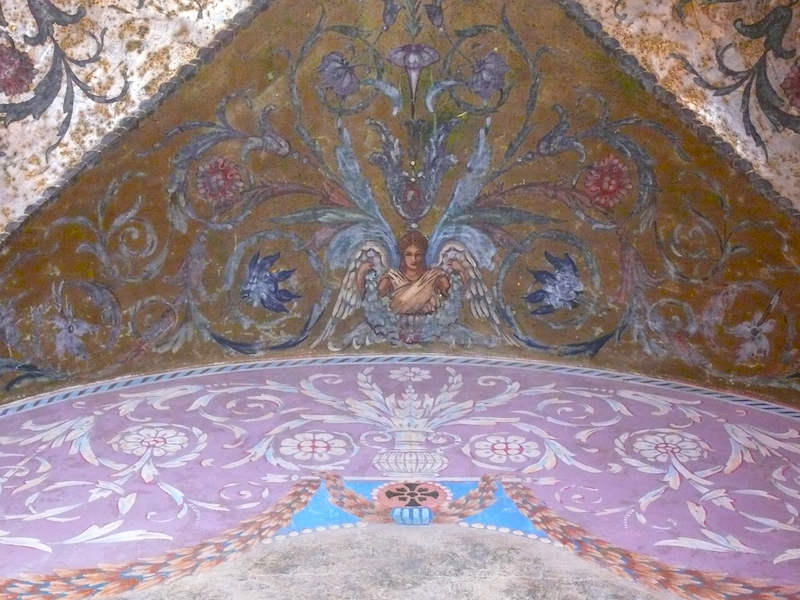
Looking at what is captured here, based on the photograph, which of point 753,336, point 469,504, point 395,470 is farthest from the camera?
point 753,336

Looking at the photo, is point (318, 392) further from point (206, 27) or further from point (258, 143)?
point (206, 27)

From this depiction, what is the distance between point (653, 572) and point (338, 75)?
2.18 m

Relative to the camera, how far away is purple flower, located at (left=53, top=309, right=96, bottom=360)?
3.71 metres

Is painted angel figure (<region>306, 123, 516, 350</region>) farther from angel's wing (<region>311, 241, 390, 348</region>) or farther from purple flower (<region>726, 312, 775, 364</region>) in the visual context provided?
purple flower (<region>726, 312, 775, 364</region>)

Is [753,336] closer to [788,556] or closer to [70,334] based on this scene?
[788,556]

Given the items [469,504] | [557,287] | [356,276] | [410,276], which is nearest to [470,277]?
[410,276]

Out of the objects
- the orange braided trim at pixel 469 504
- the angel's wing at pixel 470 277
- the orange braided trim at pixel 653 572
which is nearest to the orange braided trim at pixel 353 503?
the orange braided trim at pixel 469 504

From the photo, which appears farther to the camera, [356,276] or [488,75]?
[356,276]

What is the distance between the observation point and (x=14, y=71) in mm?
3416

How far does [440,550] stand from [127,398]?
1.46m

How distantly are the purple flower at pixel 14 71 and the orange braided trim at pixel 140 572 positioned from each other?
168cm

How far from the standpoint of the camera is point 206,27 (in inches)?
140

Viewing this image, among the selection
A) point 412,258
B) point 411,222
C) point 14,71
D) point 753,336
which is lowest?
point 753,336

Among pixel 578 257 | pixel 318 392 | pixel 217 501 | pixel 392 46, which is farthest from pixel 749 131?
pixel 217 501
